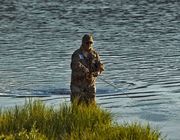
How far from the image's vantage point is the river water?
2314 cm

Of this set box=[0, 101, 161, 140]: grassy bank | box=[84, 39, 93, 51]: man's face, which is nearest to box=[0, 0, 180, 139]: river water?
box=[0, 101, 161, 140]: grassy bank

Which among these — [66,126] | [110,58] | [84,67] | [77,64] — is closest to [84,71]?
[84,67]

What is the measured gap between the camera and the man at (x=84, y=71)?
55.2ft

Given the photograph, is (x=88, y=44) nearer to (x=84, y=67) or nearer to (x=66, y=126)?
(x=84, y=67)

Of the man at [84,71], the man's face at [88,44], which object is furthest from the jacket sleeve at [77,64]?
the man's face at [88,44]

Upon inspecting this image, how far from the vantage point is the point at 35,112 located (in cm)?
1544

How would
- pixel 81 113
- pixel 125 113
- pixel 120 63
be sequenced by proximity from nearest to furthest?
pixel 81 113, pixel 125 113, pixel 120 63

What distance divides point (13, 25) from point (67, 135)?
45327mm

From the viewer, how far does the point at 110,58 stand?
3581 cm

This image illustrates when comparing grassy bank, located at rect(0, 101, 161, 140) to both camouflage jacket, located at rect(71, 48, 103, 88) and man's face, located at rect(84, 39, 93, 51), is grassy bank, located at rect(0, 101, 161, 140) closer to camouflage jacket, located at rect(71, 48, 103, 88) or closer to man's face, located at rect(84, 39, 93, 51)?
camouflage jacket, located at rect(71, 48, 103, 88)

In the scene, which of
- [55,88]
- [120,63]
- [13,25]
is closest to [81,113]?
[55,88]

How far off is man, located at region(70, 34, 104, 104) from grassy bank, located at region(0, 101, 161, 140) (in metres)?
1.05

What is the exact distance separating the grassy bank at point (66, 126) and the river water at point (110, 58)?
10.4 feet

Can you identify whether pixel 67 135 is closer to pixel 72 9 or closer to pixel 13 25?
pixel 13 25
